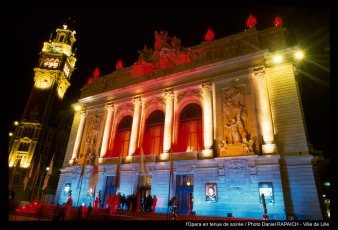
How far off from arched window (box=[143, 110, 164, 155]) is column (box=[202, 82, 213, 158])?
542cm

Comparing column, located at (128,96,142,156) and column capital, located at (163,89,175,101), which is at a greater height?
column capital, located at (163,89,175,101)

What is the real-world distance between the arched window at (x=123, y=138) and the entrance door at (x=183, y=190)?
25.4ft

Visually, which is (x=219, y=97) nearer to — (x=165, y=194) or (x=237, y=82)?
(x=237, y=82)

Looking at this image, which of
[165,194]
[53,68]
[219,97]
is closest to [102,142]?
[165,194]

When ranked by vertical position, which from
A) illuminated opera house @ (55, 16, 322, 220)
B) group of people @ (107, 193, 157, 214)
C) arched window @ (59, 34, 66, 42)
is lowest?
group of people @ (107, 193, 157, 214)

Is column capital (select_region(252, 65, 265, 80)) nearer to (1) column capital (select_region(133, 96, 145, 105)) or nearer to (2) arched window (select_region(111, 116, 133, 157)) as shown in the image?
(1) column capital (select_region(133, 96, 145, 105))

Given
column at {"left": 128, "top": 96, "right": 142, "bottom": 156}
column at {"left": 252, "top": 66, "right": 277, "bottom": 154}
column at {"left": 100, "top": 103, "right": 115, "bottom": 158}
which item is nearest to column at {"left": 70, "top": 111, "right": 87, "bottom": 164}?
column at {"left": 100, "top": 103, "right": 115, "bottom": 158}

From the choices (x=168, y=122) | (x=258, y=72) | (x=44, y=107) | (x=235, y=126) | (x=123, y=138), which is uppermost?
(x=44, y=107)

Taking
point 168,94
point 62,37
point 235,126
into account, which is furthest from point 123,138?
point 62,37

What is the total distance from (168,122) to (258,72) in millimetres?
9832

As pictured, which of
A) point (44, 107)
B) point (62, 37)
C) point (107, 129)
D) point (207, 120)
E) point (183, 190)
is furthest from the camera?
point (62, 37)

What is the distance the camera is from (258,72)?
19.9 m

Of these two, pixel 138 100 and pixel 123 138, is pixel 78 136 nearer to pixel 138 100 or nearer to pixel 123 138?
pixel 123 138

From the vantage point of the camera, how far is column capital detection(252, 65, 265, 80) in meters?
19.7
